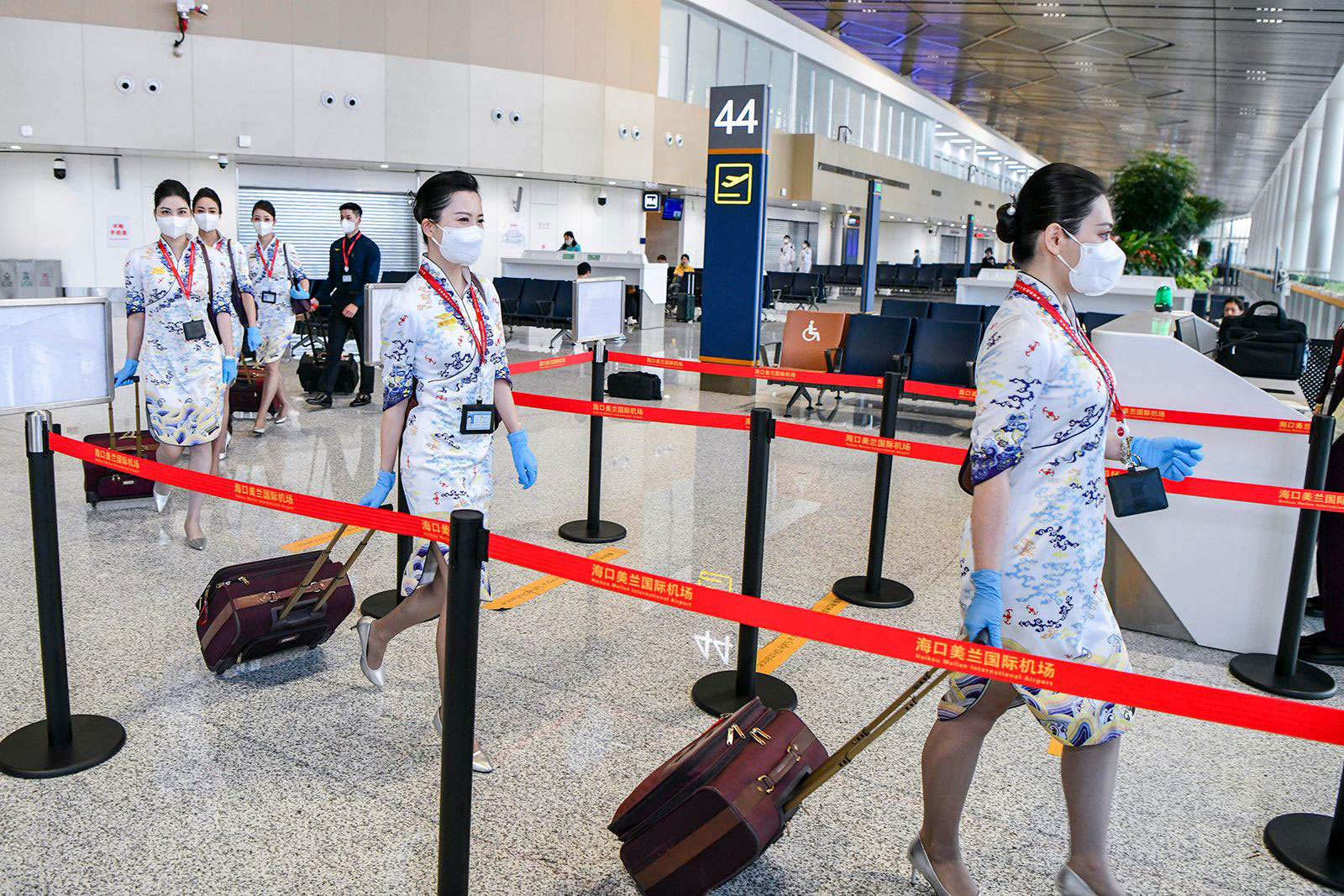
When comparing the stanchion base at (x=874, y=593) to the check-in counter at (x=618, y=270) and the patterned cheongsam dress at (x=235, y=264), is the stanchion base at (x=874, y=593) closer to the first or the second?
the patterned cheongsam dress at (x=235, y=264)

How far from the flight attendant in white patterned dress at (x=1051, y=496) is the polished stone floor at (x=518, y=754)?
630mm

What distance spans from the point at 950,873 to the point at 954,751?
0.36 meters

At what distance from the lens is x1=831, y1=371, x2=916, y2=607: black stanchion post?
15.8 ft

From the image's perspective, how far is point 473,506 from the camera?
324 cm

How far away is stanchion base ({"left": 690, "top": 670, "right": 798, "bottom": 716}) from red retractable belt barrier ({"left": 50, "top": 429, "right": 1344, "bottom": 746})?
1279mm

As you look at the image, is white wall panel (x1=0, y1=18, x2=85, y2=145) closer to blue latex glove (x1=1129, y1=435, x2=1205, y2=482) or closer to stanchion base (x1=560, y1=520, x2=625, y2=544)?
stanchion base (x1=560, y1=520, x2=625, y2=544)

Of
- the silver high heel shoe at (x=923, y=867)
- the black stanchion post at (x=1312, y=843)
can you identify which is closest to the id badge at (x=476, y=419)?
the silver high heel shoe at (x=923, y=867)

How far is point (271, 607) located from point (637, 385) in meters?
6.58

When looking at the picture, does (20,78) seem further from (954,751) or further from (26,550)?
(954,751)

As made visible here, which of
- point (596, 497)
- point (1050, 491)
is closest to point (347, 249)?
point (596, 497)

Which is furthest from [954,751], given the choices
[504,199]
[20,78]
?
[504,199]

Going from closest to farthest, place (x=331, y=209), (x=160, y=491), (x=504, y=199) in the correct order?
(x=160, y=491) < (x=331, y=209) < (x=504, y=199)

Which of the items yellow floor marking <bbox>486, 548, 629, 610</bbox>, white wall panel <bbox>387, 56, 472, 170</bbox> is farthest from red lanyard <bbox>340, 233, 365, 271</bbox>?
white wall panel <bbox>387, 56, 472, 170</bbox>

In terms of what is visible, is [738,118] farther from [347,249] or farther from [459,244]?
[459,244]
